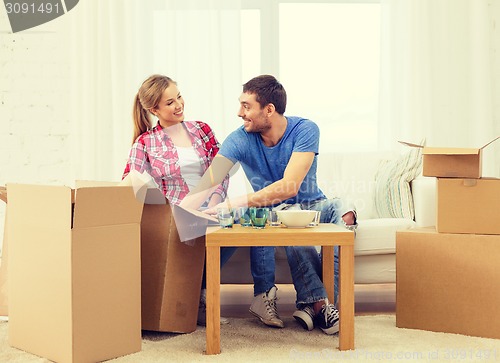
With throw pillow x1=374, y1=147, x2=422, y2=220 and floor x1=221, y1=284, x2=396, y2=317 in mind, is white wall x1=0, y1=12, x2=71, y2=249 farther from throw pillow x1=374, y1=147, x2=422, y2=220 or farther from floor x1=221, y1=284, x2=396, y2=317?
throw pillow x1=374, y1=147, x2=422, y2=220

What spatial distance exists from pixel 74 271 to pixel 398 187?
65.3 inches

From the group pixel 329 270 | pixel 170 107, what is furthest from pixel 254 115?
pixel 329 270

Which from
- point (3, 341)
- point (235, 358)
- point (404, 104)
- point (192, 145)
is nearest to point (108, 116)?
point (192, 145)

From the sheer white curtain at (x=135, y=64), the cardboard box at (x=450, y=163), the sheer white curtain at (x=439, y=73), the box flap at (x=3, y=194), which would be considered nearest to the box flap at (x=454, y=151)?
the cardboard box at (x=450, y=163)

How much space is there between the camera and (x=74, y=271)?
1.78 metres

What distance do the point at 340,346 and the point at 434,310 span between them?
17.5 inches

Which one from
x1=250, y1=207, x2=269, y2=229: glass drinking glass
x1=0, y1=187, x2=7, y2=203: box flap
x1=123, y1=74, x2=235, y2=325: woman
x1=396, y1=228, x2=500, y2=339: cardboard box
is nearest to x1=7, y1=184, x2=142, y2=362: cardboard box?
x1=0, y1=187, x2=7, y2=203: box flap

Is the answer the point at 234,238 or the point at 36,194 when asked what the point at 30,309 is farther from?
the point at 234,238

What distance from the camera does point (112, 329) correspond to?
74.3 inches

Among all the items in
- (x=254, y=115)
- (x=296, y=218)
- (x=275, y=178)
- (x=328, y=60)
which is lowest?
(x=296, y=218)

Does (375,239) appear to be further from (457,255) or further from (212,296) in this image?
(212,296)

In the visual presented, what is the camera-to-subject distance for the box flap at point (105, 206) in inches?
70.2

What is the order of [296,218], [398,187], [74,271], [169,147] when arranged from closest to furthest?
1. [74,271]
2. [296,218]
3. [169,147]
4. [398,187]

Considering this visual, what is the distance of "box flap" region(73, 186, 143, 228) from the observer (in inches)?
70.2
